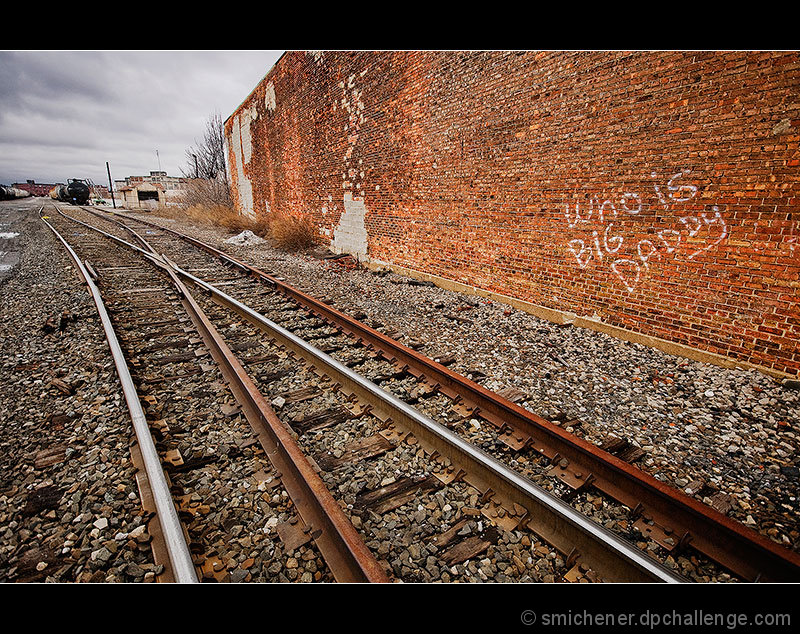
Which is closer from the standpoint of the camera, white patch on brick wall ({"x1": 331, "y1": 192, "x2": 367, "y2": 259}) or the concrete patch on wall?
white patch on brick wall ({"x1": 331, "y1": 192, "x2": 367, "y2": 259})

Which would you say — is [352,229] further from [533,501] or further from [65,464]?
[533,501]

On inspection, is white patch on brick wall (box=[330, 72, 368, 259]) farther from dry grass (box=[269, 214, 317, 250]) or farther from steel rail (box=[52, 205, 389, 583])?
steel rail (box=[52, 205, 389, 583])

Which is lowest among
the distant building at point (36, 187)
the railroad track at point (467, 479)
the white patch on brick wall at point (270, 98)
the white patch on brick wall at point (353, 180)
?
the railroad track at point (467, 479)

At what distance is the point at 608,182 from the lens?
505 centimetres

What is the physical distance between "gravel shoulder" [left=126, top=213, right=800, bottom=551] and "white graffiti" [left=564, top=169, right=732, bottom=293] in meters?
1.05

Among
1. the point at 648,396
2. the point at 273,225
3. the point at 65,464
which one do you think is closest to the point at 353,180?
the point at 273,225

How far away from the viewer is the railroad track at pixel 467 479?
85.2 inches

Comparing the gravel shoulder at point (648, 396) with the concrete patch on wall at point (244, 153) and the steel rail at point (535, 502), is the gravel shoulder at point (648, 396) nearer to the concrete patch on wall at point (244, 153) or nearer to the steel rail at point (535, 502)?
the steel rail at point (535, 502)

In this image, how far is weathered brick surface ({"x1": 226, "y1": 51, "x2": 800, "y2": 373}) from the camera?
3951 mm

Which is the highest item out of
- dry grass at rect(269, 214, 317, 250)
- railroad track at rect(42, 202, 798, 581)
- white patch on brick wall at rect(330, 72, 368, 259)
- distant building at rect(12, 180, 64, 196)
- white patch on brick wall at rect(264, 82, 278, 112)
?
distant building at rect(12, 180, 64, 196)

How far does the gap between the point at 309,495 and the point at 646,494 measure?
2.19 m

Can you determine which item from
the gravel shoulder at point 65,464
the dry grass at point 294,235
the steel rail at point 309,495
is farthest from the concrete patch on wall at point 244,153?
the steel rail at point 309,495

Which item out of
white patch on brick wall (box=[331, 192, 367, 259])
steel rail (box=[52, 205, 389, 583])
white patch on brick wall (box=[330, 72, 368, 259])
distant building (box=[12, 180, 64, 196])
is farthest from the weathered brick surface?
distant building (box=[12, 180, 64, 196])

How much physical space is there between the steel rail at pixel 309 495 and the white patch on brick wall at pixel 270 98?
46.7 ft
